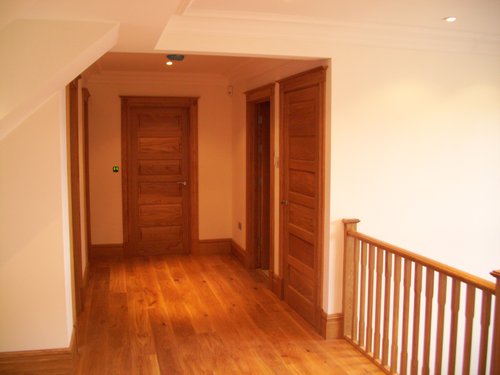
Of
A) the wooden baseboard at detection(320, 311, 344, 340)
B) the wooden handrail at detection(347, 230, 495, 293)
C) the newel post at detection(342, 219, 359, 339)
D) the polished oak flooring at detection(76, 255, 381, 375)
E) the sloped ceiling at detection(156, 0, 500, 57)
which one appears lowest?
the polished oak flooring at detection(76, 255, 381, 375)

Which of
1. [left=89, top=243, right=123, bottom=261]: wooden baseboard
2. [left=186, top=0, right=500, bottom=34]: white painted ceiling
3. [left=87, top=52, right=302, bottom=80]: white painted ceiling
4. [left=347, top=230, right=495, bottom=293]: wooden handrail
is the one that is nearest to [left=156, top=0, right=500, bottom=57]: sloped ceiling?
[left=186, top=0, right=500, bottom=34]: white painted ceiling

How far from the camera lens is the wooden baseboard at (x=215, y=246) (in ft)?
22.6

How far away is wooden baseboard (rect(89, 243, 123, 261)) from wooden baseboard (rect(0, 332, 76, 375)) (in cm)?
332

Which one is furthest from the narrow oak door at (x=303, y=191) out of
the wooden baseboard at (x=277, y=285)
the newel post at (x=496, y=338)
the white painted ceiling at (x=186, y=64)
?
the newel post at (x=496, y=338)

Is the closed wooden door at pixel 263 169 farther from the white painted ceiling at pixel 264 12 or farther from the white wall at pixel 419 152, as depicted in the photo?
the white painted ceiling at pixel 264 12

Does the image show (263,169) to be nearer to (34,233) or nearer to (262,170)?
(262,170)

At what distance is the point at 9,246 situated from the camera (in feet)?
10.5

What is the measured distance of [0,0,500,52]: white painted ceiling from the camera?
2443 millimetres

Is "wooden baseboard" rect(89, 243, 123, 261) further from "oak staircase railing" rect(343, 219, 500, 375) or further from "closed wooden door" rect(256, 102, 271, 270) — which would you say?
"oak staircase railing" rect(343, 219, 500, 375)

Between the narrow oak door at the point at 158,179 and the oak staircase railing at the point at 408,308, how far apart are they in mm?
3407

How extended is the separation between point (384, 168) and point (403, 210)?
1.24 ft

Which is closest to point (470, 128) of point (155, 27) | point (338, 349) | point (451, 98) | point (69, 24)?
point (451, 98)

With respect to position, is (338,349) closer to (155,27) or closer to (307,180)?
(307,180)

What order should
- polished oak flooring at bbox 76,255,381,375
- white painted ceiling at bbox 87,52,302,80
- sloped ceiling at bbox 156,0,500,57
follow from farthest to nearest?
white painted ceiling at bbox 87,52,302,80, polished oak flooring at bbox 76,255,381,375, sloped ceiling at bbox 156,0,500,57
